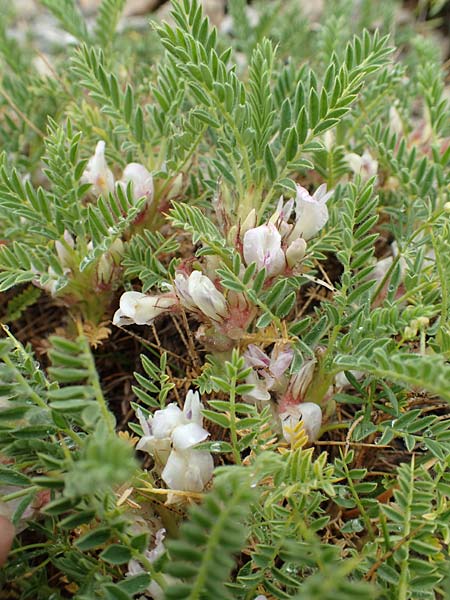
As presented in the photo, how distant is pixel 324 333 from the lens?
89 centimetres

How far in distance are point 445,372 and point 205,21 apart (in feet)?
2.01

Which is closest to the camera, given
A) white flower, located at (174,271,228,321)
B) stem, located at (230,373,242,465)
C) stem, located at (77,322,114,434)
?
stem, located at (77,322,114,434)

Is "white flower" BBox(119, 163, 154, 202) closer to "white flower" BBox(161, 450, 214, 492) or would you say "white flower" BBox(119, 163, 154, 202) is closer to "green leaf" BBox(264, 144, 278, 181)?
"green leaf" BBox(264, 144, 278, 181)

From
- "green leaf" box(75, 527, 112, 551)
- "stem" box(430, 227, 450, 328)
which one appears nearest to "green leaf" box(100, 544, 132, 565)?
"green leaf" box(75, 527, 112, 551)

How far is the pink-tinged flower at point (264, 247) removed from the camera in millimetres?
836

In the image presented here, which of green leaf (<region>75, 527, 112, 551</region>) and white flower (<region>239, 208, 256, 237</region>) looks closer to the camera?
green leaf (<region>75, 527, 112, 551</region>)

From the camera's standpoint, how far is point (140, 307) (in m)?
0.90

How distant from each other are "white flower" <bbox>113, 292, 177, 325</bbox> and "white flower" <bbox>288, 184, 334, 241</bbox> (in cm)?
21

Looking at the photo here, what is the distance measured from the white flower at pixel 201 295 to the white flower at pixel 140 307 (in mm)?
35

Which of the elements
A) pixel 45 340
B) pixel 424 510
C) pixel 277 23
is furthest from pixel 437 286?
pixel 277 23

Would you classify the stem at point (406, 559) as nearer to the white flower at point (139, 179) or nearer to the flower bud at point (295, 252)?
the flower bud at point (295, 252)

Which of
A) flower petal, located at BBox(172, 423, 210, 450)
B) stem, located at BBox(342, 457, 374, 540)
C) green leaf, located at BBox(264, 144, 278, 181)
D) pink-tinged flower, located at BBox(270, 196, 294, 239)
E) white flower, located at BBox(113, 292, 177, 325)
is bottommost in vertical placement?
stem, located at BBox(342, 457, 374, 540)

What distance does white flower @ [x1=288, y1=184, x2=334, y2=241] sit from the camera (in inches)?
34.1

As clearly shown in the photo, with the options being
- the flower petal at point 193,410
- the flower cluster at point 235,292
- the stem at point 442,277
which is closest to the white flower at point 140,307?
the flower cluster at point 235,292
